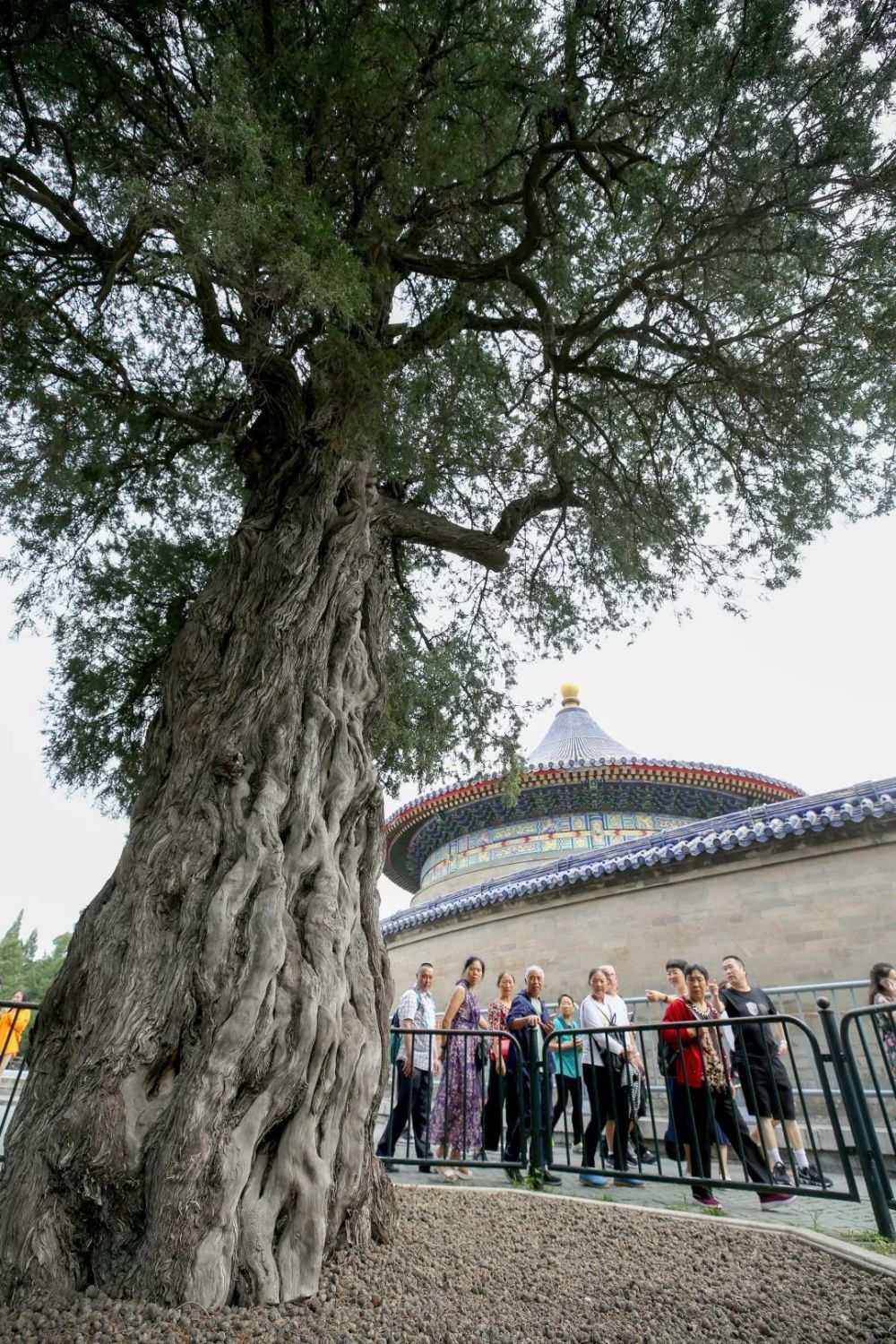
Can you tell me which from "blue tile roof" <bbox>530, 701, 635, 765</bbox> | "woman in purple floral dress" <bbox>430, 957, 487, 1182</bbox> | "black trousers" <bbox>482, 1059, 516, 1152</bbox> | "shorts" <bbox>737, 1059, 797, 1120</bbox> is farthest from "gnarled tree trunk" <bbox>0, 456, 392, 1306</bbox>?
"blue tile roof" <bbox>530, 701, 635, 765</bbox>

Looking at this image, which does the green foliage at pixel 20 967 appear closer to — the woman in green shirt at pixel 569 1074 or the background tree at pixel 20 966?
the background tree at pixel 20 966

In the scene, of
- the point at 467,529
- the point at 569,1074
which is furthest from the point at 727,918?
the point at 467,529

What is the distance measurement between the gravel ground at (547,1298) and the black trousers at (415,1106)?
1961mm

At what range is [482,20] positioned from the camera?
4.51 m

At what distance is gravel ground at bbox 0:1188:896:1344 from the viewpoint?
2.09 meters

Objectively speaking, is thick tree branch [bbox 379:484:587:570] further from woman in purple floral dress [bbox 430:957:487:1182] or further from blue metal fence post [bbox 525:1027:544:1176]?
blue metal fence post [bbox 525:1027:544:1176]

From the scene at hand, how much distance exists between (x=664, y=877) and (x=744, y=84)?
340 inches

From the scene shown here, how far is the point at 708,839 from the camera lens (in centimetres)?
979

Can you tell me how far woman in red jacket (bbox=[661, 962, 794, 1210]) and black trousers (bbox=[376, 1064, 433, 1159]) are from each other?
1.78m

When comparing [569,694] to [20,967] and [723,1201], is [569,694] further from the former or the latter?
[20,967]

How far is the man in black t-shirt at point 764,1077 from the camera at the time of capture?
172 inches

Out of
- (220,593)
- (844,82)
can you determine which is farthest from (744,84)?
(220,593)

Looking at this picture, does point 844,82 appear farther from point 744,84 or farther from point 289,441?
point 289,441

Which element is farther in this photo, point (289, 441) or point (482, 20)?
point (289, 441)
